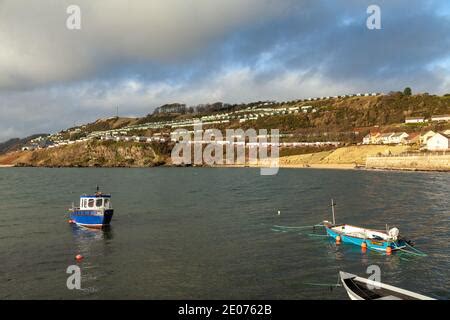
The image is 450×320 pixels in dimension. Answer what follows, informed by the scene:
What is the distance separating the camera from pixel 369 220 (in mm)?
57562

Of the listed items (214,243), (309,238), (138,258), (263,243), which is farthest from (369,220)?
(138,258)

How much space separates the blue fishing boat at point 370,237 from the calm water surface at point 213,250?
1.20 m

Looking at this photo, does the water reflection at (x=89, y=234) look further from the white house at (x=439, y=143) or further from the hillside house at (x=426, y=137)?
the hillside house at (x=426, y=137)

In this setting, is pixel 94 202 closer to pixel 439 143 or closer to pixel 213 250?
pixel 213 250

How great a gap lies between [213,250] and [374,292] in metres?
20.5

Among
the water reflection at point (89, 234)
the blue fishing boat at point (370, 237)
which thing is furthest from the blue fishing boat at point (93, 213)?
the blue fishing boat at point (370, 237)

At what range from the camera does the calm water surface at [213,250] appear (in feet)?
104

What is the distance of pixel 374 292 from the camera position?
81.7 ft

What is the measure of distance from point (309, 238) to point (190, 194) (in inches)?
1931

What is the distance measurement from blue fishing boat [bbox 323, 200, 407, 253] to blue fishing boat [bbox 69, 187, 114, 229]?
29.0 metres

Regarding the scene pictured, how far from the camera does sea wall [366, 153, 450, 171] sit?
134825 millimetres

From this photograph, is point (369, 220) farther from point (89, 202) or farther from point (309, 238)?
point (89, 202)

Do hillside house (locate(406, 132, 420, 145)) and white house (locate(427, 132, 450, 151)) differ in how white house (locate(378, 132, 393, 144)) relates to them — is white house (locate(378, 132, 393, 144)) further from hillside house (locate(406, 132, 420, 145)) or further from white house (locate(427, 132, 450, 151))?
white house (locate(427, 132, 450, 151))
